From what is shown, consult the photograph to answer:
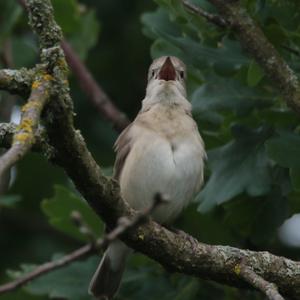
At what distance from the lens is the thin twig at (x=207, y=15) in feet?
17.4

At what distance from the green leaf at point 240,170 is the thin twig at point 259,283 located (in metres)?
1.04

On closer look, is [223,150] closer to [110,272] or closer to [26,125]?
[110,272]

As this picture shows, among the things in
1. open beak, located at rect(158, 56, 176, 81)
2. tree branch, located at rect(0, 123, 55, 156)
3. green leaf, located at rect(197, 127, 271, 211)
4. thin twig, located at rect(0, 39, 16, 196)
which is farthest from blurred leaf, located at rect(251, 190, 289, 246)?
thin twig, located at rect(0, 39, 16, 196)

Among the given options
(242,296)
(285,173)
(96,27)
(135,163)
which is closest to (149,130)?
(135,163)

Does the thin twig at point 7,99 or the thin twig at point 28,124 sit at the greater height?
the thin twig at point 28,124

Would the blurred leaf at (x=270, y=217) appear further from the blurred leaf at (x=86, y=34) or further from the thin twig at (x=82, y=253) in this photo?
the thin twig at (x=82, y=253)

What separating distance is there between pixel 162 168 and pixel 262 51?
0.91 meters

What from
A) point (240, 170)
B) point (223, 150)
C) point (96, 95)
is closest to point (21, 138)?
point (240, 170)

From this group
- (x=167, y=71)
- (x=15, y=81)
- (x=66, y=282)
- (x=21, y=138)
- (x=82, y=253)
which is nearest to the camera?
(x=82, y=253)

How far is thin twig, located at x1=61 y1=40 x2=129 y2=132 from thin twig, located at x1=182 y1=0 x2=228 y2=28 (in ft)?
7.07

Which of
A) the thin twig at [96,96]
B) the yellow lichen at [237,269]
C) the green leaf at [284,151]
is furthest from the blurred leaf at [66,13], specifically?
the yellow lichen at [237,269]

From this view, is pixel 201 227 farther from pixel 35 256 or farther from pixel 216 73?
pixel 35 256

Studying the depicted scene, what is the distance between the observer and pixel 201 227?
686cm

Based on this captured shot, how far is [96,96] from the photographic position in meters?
7.60
